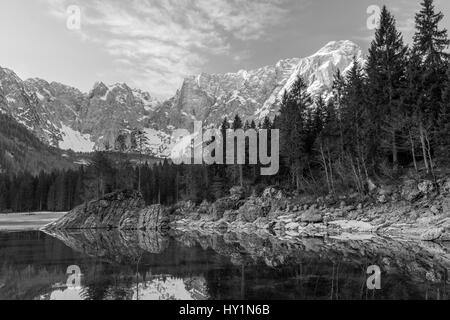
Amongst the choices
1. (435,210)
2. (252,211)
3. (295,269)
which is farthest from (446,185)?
(252,211)

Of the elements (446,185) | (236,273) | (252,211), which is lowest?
(236,273)

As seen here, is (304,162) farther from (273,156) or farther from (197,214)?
(197,214)

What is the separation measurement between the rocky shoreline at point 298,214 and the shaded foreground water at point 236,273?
6.07 meters

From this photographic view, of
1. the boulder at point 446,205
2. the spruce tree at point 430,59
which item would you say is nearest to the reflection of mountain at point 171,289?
the boulder at point 446,205

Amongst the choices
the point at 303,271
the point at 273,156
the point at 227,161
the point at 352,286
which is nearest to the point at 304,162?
the point at 273,156

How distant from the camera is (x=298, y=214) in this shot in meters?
48.5

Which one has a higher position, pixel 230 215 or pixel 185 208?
pixel 185 208

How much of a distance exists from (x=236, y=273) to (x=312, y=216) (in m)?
27.6

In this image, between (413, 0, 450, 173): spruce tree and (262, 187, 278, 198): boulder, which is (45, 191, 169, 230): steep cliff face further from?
(413, 0, 450, 173): spruce tree

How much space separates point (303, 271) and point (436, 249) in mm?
10990

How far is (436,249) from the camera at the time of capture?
2416 centimetres

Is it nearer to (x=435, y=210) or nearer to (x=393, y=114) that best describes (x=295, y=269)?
(x=435, y=210)

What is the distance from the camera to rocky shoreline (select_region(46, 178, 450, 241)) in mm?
33312

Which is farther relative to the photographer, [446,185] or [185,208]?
[185,208]
